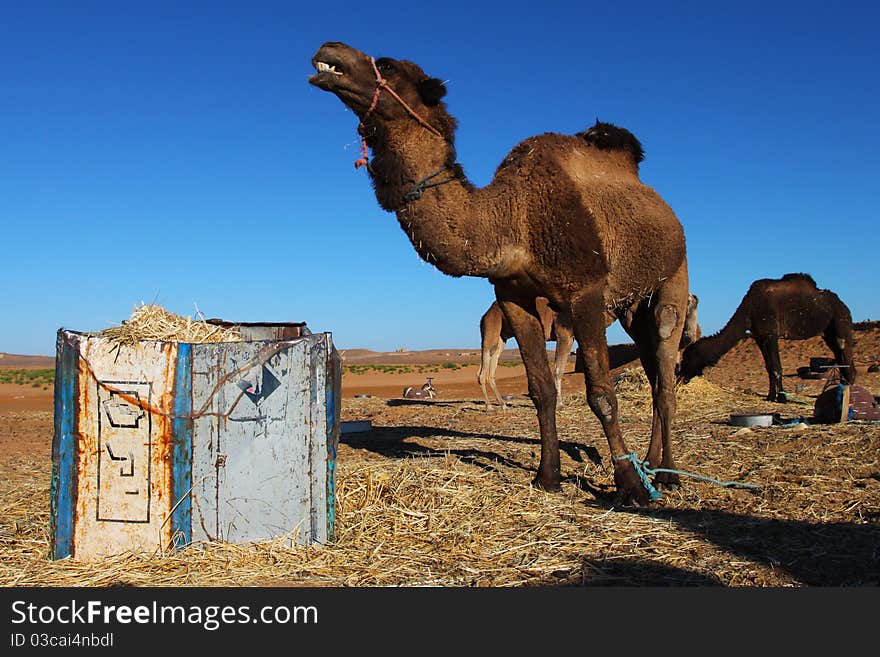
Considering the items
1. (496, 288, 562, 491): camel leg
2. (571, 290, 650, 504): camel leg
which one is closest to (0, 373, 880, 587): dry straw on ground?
(571, 290, 650, 504): camel leg

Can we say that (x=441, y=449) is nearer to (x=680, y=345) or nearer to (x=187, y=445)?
(x=187, y=445)

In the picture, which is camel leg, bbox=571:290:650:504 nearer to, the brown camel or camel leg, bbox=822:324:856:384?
the brown camel

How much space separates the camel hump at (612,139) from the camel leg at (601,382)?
76.6 inches

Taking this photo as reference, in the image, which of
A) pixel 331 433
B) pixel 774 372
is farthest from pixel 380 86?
pixel 774 372

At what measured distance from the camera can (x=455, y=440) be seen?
950 cm

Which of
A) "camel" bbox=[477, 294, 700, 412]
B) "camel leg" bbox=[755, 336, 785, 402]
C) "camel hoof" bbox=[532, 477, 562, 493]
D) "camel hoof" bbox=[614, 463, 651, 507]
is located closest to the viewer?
"camel hoof" bbox=[614, 463, 651, 507]

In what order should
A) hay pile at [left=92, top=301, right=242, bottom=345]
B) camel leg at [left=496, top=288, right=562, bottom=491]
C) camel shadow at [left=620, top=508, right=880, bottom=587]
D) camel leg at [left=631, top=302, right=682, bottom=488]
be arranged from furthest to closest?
camel leg at [left=631, top=302, right=682, bottom=488] → camel leg at [left=496, top=288, right=562, bottom=491] → hay pile at [left=92, top=301, right=242, bottom=345] → camel shadow at [left=620, top=508, right=880, bottom=587]

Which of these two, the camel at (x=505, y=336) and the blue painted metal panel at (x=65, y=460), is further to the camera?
the camel at (x=505, y=336)

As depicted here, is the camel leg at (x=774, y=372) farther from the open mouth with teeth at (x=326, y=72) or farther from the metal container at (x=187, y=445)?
the metal container at (x=187, y=445)

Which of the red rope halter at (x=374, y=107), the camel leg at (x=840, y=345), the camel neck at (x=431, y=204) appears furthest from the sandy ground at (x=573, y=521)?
the camel leg at (x=840, y=345)

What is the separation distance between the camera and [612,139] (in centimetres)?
730

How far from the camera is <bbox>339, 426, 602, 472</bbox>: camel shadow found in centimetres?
775

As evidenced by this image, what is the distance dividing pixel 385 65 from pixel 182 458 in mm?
3298

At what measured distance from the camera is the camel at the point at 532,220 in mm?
5621
